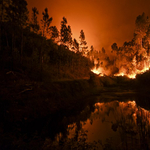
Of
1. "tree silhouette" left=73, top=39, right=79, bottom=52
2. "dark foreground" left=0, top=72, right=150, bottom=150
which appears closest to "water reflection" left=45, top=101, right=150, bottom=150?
"dark foreground" left=0, top=72, right=150, bottom=150

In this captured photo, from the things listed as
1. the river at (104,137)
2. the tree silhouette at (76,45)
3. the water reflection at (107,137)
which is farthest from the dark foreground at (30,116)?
the tree silhouette at (76,45)

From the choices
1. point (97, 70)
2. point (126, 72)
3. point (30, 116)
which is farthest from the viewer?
point (97, 70)

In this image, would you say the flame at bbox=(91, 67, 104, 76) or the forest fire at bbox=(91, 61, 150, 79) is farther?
the flame at bbox=(91, 67, 104, 76)

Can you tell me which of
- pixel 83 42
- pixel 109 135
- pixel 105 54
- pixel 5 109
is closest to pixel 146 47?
pixel 83 42

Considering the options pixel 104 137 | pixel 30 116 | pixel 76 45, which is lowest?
pixel 104 137

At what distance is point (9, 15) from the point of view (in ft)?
68.3

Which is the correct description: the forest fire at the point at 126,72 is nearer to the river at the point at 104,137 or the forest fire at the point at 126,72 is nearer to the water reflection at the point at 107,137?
the water reflection at the point at 107,137

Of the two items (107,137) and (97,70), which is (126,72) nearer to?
(97,70)

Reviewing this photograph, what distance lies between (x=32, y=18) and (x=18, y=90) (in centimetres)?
2261

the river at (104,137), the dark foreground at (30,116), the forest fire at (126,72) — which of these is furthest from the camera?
the forest fire at (126,72)

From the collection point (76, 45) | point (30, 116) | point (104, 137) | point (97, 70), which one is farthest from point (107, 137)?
point (97, 70)

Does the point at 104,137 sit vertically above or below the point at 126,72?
below

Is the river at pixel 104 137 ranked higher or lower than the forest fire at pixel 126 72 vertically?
lower

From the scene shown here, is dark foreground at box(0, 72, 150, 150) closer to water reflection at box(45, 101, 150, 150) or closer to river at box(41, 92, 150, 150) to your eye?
river at box(41, 92, 150, 150)
